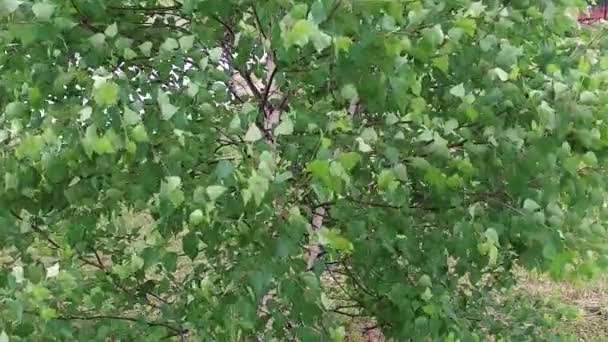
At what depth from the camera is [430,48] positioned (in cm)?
174

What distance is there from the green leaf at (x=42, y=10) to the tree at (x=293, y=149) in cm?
1

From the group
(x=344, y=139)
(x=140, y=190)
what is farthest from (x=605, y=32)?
(x=140, y=190)

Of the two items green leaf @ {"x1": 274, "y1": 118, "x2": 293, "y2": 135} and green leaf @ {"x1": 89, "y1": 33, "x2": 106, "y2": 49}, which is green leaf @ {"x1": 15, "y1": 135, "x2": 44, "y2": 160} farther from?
green leaf @ {"x1": 274, "y1": 118, "x2": 293, "y2": 135}

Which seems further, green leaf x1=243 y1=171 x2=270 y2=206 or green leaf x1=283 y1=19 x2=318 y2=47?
green leaf x1=243 y1=171 x2=270 y2=206

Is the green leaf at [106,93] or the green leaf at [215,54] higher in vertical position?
the green leaf at [215,54]

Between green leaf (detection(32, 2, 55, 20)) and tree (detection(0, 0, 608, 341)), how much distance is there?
0.05 feet

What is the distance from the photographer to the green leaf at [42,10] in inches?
66.8

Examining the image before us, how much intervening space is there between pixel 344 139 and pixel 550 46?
2.29 ft

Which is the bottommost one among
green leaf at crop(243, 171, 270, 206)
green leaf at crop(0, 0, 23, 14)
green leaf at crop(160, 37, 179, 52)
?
green leaf at crop(243, 171, 270, 206)

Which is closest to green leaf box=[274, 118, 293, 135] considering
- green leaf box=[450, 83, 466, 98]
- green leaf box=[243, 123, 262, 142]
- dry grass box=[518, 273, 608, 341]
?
green leaf box=[243, 123, 262, 142]

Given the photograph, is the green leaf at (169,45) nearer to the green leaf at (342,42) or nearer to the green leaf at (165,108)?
the green leaf at (165,108)

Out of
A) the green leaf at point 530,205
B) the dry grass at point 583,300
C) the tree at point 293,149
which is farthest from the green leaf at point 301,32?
the dry grass at point 583,300

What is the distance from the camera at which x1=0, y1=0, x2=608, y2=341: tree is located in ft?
5.71

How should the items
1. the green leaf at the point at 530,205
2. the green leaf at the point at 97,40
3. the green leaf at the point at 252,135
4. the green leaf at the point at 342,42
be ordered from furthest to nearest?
the green leaf at the point at 530,205, the green leaf at the point at 97,40, the green leaf at the point at 252,135, the green leaf at the point at 342,42
